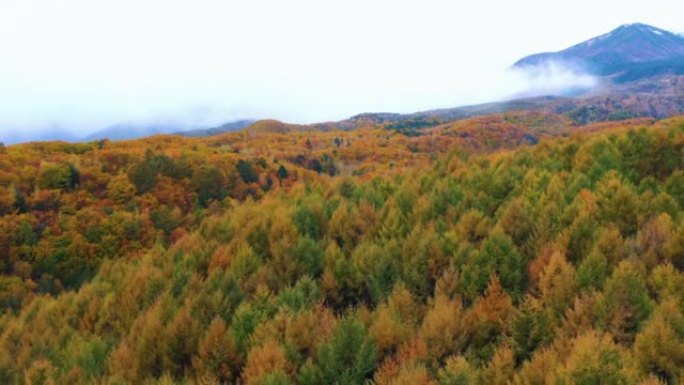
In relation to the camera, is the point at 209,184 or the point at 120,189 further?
the point at 209,184

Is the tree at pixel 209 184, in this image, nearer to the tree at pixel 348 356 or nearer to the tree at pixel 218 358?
the tree at pixel 218 358

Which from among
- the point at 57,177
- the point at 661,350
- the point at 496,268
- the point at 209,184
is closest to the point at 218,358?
the point at 496,268

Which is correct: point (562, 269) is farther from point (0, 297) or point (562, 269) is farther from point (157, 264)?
point (0, 297)

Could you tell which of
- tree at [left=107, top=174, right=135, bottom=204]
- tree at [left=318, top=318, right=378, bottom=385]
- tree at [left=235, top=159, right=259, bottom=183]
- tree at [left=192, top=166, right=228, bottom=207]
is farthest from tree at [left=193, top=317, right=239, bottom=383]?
tree at [left=235, top=159, right=259, bottom=183]

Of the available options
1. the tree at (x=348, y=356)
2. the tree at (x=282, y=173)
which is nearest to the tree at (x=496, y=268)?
the tree at (x=348, y=356)

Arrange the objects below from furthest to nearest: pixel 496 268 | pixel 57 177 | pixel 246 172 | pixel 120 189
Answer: pixel 246 172 → pixel 120 189 → pixel 57 177 → pixel 496 268

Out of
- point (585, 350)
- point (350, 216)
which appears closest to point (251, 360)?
point (585, 350)

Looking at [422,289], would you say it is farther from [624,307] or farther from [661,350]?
[661,350]

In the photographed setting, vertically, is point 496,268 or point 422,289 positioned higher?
point 496,268
